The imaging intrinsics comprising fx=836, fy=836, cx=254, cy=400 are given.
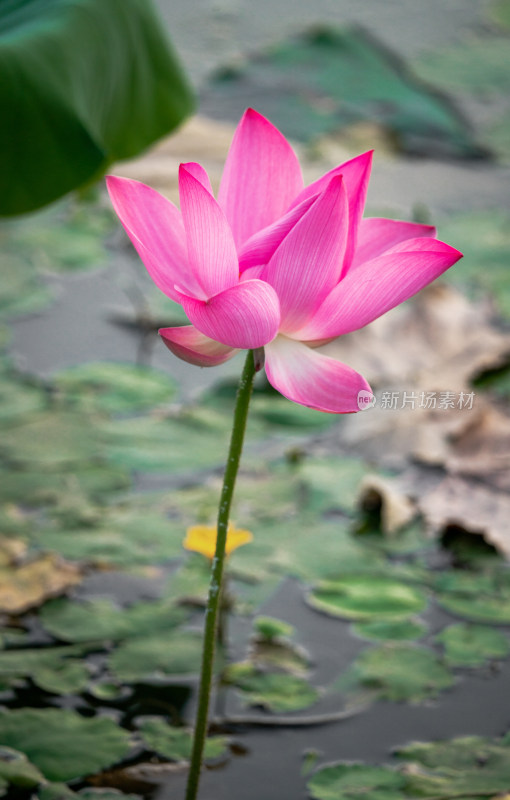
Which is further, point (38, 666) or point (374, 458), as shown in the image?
point (374, 458)

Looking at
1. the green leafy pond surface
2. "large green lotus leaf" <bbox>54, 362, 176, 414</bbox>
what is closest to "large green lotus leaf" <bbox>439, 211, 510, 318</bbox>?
the green leafy pond surface

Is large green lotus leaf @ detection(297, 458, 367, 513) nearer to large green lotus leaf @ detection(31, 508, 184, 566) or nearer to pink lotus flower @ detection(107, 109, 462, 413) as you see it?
large green lotus leaf @ detection(31, 508, 184, 566)

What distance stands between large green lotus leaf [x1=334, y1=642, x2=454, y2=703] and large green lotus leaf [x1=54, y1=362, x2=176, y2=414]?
607mm

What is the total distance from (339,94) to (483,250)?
1.16 m

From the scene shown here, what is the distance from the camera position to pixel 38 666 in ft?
2.83

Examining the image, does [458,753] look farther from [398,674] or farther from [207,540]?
[207,540]

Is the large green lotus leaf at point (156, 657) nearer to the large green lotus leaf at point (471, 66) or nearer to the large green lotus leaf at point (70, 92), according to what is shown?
the large green lotus leaf at point (70, 92)

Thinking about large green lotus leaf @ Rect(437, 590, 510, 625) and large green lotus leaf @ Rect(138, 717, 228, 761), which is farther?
large green lotus leaf @ Rect(437, 590, 510, 625)

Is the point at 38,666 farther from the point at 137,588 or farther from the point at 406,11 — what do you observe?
the point at 406,11

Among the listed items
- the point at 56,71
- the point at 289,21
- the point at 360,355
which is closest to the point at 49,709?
the point at 56,71

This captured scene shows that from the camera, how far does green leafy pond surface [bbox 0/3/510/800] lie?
768 millimetres

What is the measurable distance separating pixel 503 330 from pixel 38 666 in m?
1.12

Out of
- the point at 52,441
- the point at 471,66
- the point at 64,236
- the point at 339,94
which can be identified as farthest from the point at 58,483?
the point at 471,66

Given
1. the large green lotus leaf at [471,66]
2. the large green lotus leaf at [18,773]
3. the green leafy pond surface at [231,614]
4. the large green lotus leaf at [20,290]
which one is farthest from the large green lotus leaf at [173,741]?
the large green lotus leaf at [471,66]
